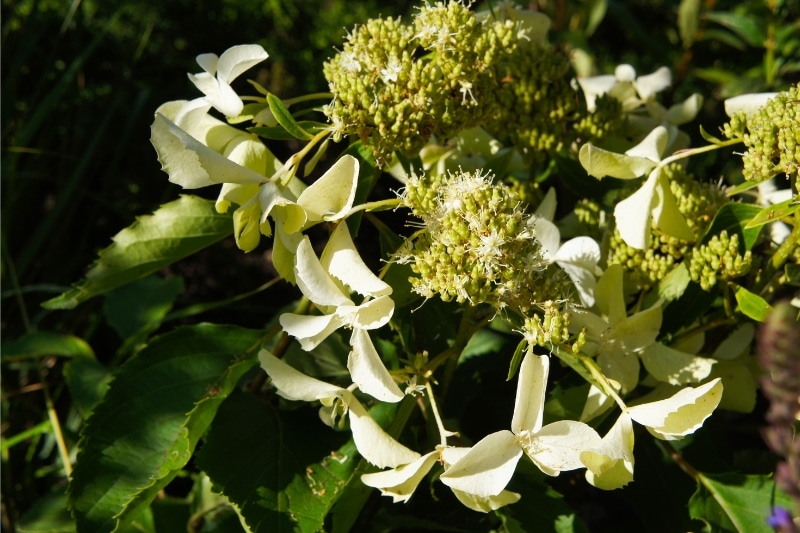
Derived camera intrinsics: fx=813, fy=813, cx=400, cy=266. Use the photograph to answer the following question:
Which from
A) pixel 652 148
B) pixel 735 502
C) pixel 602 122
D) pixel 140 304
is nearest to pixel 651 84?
pixel 602 122

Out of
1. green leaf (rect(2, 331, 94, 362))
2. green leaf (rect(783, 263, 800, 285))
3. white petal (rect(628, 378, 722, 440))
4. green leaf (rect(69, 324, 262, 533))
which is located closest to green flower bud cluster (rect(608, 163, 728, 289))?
green leaf (rect(783, 263, 800, 285))

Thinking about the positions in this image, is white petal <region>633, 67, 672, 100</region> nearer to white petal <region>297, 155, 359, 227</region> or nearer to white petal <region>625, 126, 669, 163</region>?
white petal <region>625, 126, 669, 163</region>

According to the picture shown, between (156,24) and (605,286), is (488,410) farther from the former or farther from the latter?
(156,24)

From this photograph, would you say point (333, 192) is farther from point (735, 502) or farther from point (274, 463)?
point (735, 502)

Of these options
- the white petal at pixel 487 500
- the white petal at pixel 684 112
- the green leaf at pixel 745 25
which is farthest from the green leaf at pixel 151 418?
the green leaf at pixel 745 25

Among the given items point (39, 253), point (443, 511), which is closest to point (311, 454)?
point (443, 511)

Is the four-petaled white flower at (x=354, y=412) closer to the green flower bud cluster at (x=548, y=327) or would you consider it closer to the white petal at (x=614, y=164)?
the green flower bud cluster at (x=548, y=327)
